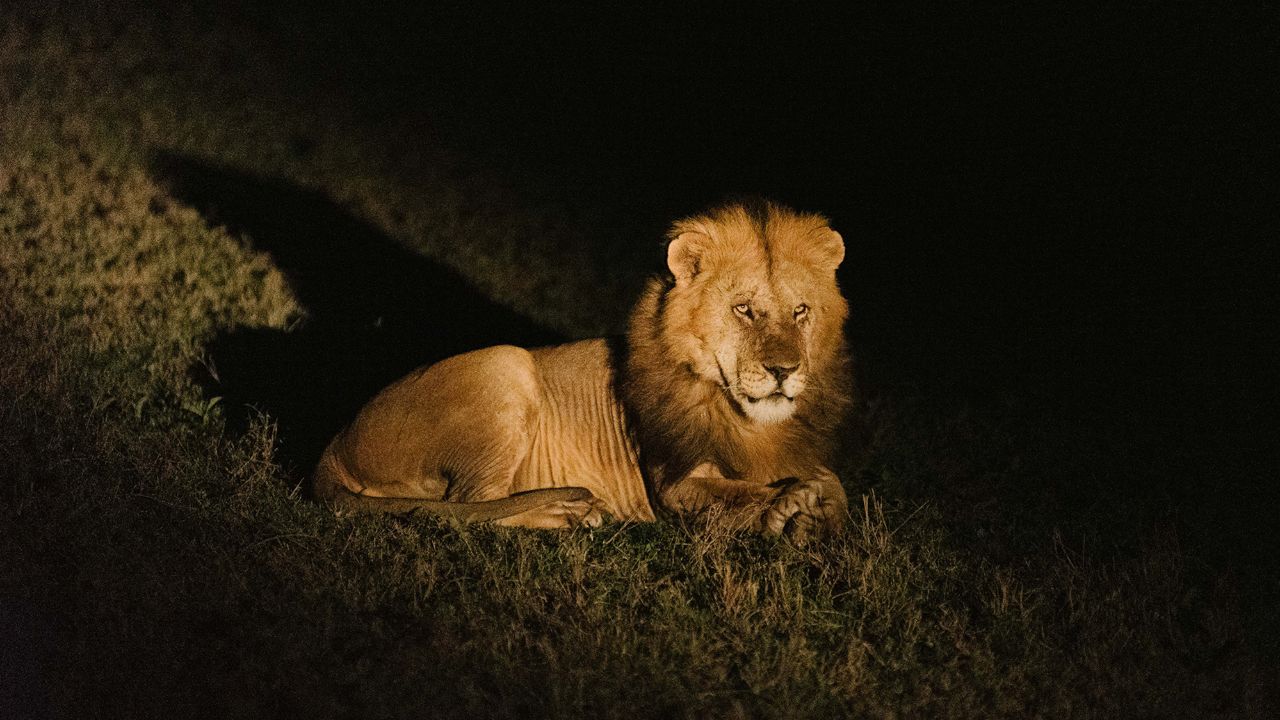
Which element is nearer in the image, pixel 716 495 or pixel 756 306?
pixel 756 306

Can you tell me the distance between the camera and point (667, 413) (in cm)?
525

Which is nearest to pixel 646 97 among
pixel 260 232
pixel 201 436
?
pixel 260 232

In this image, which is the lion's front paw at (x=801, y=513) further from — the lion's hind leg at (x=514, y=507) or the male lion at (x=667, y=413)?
the lion's hind leg at (x=514, y=507)

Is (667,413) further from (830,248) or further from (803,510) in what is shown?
(830,248)

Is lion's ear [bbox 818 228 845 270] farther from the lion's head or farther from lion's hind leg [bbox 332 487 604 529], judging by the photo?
lion's hind leg [bbox 332 487 604 529]

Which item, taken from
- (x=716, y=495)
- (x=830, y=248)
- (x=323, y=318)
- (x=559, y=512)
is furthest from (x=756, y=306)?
(x=323, y=318)

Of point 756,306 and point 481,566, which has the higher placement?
point 756,306

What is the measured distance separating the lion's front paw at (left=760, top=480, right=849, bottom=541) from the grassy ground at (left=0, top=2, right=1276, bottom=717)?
128 millimetres

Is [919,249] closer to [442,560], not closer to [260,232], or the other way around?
[260,232]

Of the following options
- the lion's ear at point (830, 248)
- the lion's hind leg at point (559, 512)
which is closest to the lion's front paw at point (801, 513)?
the lion's hind leg at point (559, 512)

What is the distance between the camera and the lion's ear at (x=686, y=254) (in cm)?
503

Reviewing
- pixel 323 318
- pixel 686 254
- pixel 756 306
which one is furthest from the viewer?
pixel 323 318

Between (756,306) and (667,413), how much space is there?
2.16 feet

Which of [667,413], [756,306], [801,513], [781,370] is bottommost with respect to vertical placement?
[801,513]
